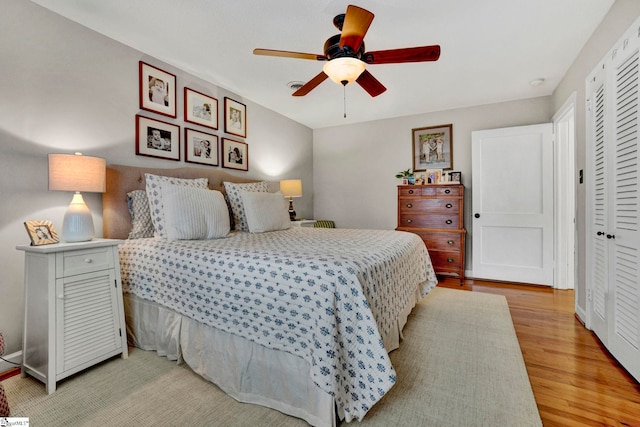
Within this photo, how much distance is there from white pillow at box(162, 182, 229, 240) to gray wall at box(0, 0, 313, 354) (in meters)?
0.68

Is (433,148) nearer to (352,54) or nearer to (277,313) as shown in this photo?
(352,54)

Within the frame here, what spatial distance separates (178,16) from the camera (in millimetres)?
2113

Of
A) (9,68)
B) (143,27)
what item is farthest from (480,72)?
(9,68)

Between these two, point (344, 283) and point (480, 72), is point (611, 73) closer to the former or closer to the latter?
point (480, 72)

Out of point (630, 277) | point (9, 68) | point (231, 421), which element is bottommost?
point (231, 421)

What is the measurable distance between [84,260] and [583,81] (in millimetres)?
4126

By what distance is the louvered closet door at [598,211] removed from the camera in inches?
81.8

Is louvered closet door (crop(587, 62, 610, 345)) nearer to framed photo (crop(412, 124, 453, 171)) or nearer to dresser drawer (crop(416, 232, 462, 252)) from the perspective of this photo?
dresser drawer (crop(416, 232, 462, 252))

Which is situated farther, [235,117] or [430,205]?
[430,205]

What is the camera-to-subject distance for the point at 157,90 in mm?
2734

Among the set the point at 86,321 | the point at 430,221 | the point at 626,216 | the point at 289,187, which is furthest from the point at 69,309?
the point at 430,221

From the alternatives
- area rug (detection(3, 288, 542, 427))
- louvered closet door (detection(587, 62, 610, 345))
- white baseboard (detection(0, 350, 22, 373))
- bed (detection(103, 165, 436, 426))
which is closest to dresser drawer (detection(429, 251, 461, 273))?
louvered closet door (detection(587, 62, 610, 345))

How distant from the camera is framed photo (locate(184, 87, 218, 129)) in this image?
301cm

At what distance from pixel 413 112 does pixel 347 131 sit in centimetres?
113
